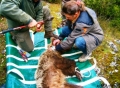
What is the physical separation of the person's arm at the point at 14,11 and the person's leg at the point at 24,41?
53cm

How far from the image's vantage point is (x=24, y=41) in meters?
5.25

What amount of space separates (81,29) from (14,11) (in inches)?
45.4

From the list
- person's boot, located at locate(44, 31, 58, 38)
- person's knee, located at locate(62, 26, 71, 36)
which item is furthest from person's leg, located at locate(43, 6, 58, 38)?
person's knee, located at locate(62, 26, 71, 36)

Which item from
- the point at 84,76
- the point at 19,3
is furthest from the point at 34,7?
the point at 84,76

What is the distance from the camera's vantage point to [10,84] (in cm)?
429

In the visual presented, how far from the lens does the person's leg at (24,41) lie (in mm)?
5223

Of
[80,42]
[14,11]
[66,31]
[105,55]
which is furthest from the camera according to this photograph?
[105,55]

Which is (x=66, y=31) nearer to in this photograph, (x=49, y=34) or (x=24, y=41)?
(x=49, y=34)

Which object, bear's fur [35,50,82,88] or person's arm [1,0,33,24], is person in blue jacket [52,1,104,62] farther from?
person's arm [1,0,33,24]

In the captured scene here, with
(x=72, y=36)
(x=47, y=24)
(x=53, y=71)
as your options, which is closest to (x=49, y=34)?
(x=47, y=24)

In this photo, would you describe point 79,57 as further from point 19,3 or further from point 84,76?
point 19,3

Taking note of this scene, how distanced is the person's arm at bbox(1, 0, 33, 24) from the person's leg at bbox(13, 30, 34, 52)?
1.75ft

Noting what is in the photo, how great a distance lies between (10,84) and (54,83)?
27.0 inches

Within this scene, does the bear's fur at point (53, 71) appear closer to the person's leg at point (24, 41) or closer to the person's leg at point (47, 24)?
the person's leg at point (24, 41)
